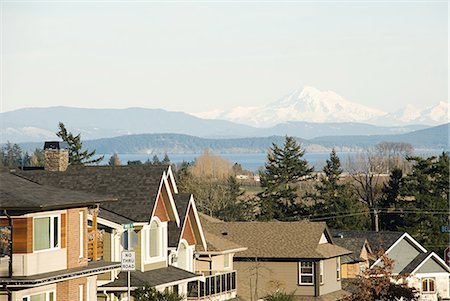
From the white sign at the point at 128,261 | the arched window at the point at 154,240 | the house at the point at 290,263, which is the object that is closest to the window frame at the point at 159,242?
the arched window at the point at 154,240

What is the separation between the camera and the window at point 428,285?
82.8 meters

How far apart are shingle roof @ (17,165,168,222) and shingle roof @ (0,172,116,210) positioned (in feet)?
20.8

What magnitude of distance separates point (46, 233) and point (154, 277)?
9.98 metres

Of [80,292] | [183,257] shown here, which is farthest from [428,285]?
[80,292]

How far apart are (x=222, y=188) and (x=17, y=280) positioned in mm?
97363

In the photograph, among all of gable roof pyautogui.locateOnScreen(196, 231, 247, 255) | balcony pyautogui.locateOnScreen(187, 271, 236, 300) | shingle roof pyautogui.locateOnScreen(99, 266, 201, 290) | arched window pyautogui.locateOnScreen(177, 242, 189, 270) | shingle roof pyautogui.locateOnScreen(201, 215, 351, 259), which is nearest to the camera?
shingle roof pyautogui.locateOnScreen(99, 266, 201, 290)

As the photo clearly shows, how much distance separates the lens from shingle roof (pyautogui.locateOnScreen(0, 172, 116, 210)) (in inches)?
1373

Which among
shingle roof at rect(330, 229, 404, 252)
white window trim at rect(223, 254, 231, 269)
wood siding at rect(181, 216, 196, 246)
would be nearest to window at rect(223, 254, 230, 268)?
white window trim at rect(223, 254, 231, 269)

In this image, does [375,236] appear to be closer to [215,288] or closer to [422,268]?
[422,268]

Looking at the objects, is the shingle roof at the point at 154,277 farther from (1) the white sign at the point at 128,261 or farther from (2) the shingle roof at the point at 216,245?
(1) the white sign at the point at 128,261

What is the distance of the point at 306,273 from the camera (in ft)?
212

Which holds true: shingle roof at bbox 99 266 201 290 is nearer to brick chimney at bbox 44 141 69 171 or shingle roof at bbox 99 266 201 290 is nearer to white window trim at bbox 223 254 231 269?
brick chimney at bbox 44 141 69 171

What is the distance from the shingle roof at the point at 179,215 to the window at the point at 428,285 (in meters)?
36.7

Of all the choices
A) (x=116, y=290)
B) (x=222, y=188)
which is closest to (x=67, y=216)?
(x=116, y=290)
